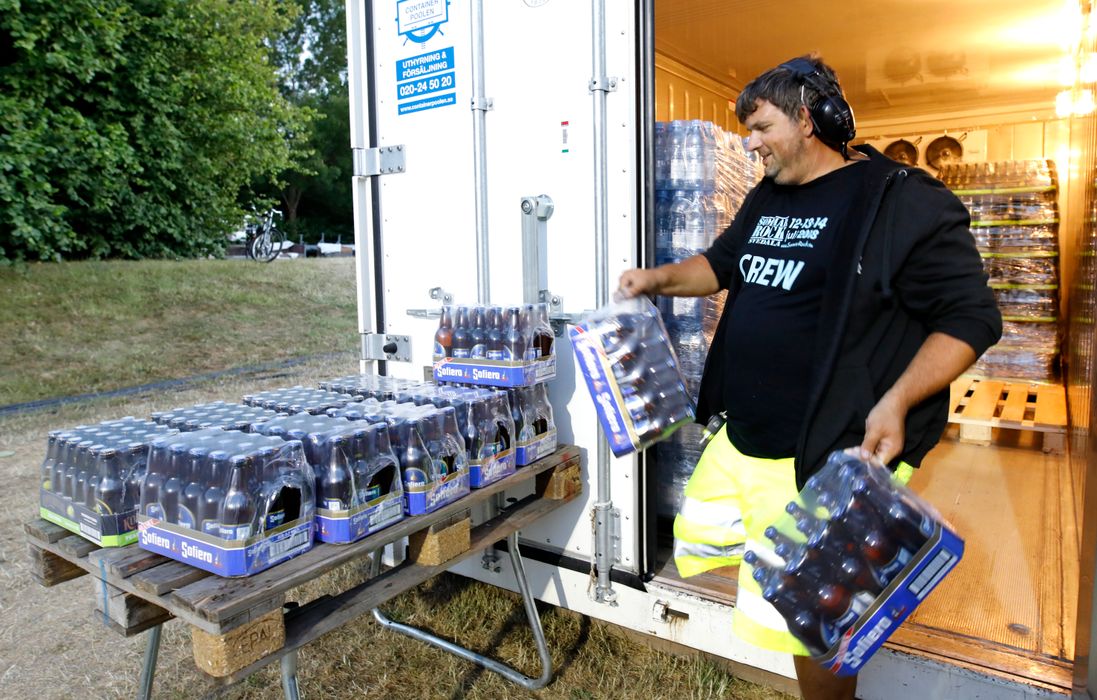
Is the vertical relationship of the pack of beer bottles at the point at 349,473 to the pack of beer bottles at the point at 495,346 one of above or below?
below

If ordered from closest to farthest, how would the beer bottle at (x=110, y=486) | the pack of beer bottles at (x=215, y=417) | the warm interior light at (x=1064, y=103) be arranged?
the beer bottle at (x=110, y=486)
the pack of beer bottles at (x=215, y=417)
the warm interior light at (x=1064, y=103)

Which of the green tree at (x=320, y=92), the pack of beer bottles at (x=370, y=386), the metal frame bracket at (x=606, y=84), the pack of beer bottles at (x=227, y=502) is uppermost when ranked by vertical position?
the green tree at (x=320, y=92)

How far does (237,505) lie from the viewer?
1875 millimetres

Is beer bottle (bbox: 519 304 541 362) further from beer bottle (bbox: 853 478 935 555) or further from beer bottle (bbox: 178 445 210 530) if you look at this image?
beer bottle (bbox: 853 478 935 555)

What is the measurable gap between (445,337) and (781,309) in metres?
1.42

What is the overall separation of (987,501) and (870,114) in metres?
4.42

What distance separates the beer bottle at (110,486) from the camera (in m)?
2.09

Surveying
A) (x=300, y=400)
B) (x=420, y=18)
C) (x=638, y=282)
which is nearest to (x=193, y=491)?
(x=300, y=400)

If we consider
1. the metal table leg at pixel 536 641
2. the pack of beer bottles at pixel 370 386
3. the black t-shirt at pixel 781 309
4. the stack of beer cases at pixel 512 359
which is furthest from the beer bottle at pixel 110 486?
the black t-shirt at pixel 781 309

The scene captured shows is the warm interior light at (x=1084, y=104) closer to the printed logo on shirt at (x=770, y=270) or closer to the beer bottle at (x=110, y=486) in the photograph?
the printed logo on shirt at (x=770, y=270)

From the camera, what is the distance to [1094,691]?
6.73 feet

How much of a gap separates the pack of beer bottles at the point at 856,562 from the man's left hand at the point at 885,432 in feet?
0.12

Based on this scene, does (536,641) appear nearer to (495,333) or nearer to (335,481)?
(495,333)

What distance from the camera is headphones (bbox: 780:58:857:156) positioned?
196cm
